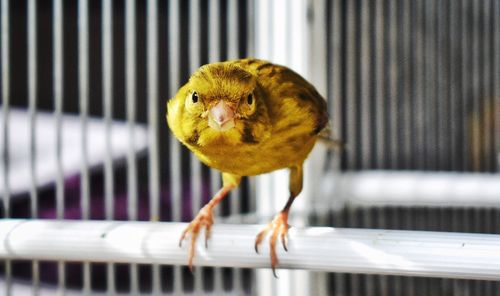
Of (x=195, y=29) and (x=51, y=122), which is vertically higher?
(x=195, y=29)

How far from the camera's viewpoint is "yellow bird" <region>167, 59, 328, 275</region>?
82 cm

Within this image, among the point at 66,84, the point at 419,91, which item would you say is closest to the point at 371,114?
the point at 419,91

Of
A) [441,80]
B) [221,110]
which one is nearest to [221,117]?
[221,110]

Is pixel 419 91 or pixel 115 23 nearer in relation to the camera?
pixel 419 91

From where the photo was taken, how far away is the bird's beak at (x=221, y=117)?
2.60 ft

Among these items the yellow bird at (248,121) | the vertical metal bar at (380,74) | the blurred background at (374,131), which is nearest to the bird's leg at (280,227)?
the yellow bird at (248,121)

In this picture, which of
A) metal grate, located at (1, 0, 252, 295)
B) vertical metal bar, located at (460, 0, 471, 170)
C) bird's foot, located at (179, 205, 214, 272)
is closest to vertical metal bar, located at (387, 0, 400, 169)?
vertical metal bar, located at (460, 0, 471, 170)

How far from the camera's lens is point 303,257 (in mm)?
740

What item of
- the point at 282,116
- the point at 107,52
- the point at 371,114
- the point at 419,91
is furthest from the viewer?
the point at 371,114

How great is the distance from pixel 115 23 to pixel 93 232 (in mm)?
2234

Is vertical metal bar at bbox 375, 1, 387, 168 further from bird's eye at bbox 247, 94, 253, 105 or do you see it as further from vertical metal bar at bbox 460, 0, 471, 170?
bird's eye at bbox 247, 94, 253, 105

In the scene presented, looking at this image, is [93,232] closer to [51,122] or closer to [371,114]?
[371,114]

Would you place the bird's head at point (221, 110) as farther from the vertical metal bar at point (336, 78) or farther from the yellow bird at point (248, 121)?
the vertical metal bar at point (336, 78)

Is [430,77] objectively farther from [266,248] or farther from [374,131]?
[266,248]
